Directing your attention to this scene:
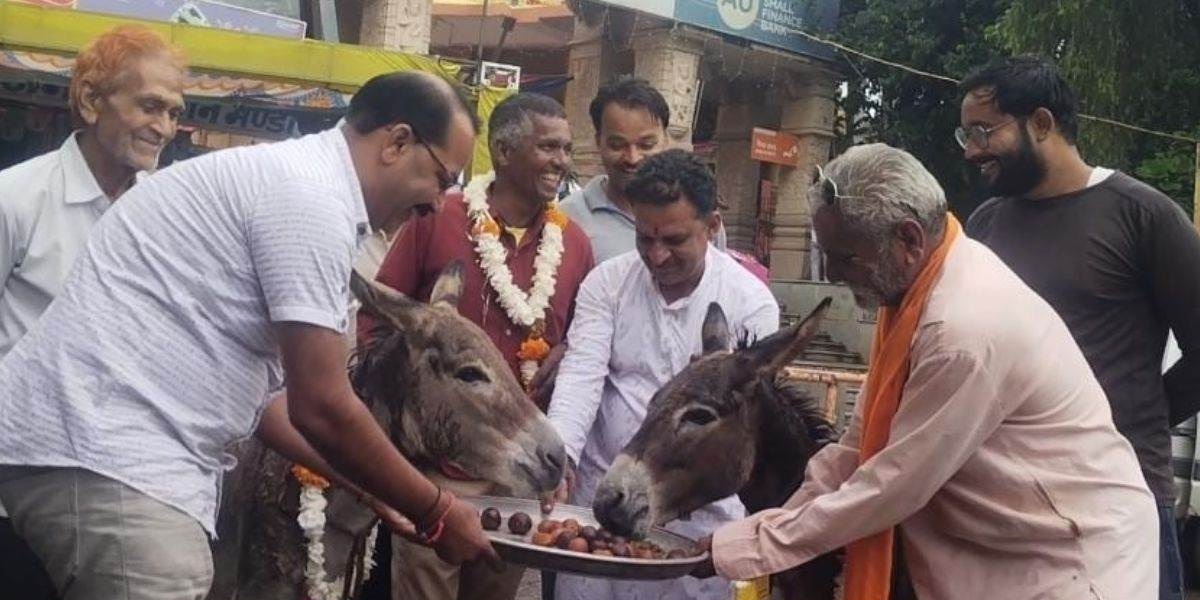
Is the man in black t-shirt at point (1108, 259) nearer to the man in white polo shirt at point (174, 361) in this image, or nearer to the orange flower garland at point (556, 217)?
the orange flower garland at point (556, 217)

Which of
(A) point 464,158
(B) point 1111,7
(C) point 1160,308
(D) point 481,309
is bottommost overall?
(D) point 481,309

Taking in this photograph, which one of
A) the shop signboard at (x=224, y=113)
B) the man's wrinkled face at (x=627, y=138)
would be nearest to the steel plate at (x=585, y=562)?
the man's wrinkled face at (x=627, y=138)

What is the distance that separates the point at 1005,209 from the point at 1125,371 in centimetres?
67

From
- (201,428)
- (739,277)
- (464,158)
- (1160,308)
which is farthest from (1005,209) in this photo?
(201,428)

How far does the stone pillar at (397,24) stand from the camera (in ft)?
50.0

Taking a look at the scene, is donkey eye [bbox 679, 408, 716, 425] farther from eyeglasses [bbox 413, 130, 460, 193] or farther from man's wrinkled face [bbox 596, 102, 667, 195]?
man's wrinkled face [bbox 596, 102, 667, 195]

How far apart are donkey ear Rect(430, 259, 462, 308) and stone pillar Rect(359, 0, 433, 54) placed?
11.1 metres

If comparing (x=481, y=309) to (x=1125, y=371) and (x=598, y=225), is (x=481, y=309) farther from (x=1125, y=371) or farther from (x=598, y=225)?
(x=1125, y=371)

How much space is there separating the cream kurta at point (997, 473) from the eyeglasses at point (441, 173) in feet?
3.71

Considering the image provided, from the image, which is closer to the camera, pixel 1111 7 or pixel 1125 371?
pixel 1125 371

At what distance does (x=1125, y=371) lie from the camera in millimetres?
4121

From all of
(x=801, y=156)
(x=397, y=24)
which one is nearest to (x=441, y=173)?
(x=397, y=24)

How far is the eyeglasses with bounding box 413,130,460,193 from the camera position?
301 cm

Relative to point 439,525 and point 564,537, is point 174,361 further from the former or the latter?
point 564,537
